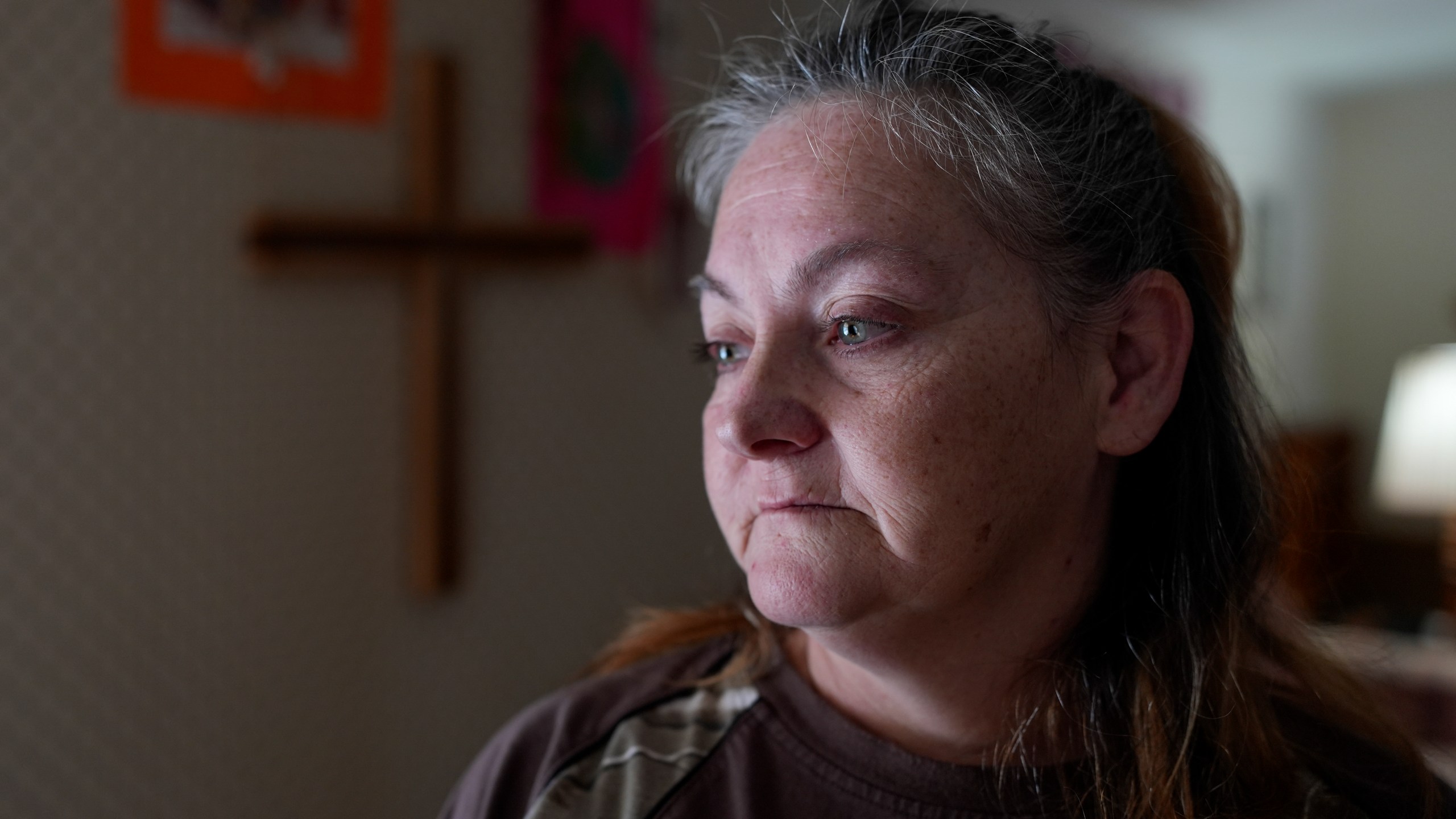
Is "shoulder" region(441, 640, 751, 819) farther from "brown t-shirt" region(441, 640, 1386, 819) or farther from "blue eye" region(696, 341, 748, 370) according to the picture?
"blue eye" region(696, 341, 748, 370)

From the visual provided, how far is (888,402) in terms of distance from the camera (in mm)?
722

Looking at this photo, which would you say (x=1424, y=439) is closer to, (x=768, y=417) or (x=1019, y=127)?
(x=1019, y=127)

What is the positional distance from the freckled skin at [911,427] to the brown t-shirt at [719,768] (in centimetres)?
4

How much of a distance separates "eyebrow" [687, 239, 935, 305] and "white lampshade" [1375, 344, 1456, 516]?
3.54 meters

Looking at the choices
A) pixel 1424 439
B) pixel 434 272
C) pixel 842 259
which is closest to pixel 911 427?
pixel 842 259

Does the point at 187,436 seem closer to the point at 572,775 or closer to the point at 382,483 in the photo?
the point at 382,483

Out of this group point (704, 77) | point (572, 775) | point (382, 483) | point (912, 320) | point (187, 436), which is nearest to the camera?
point (912, 320)

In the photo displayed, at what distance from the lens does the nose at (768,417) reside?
0.73 metres

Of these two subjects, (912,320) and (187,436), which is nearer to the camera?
(912,320)

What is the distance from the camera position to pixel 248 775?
65.2 inches

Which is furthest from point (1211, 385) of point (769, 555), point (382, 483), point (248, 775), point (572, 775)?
point (248, 775)

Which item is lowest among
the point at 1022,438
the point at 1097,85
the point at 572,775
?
the point at 572,775

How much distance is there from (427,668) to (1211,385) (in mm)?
1514

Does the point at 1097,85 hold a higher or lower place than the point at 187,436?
higher
